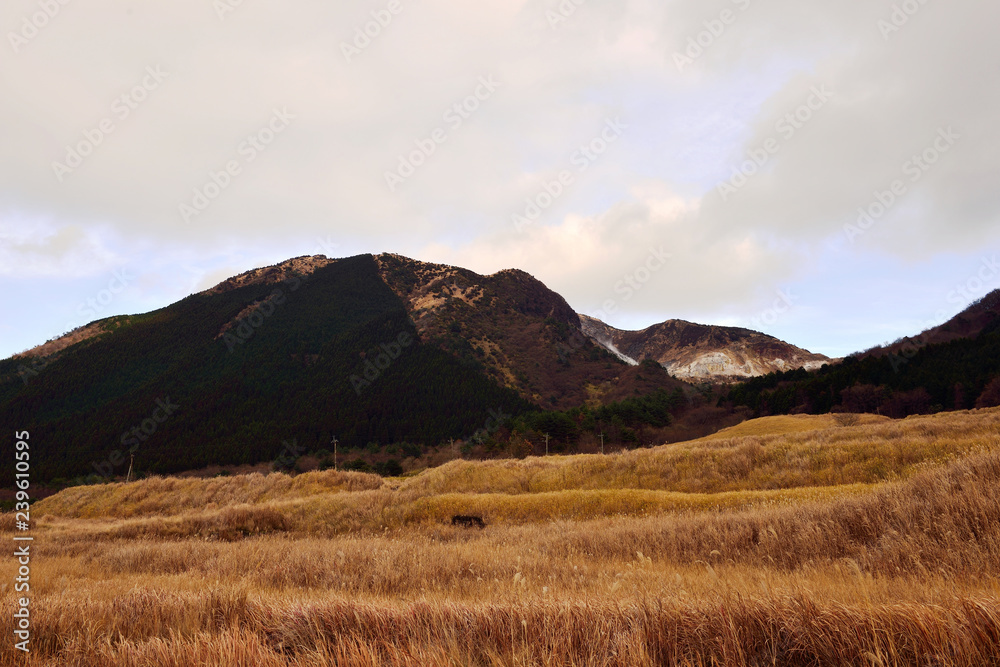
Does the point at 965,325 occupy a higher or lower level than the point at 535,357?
lower

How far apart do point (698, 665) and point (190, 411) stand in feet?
504

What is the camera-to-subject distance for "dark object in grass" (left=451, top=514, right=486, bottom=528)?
16891mm

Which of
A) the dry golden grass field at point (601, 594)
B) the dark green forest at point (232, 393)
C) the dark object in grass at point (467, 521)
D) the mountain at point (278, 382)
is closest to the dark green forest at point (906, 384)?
the mountain at point (278, 382)

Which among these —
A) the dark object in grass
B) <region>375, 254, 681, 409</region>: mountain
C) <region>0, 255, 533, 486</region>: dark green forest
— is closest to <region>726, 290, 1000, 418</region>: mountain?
<region>375, 254, 681, 409</region>: mountain

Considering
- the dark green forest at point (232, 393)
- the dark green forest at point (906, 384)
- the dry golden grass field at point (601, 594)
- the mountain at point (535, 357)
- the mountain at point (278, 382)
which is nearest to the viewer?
the dry golden grass field at point (601, 594)

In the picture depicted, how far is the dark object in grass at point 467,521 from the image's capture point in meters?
16.9

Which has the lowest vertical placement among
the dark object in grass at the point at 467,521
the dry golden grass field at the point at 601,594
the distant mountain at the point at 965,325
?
the dark object in grass at the point at 467,521

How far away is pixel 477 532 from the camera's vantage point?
14.0m

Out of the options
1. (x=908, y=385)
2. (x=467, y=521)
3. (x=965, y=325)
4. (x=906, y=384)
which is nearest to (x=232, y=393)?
(x=467, y=521)

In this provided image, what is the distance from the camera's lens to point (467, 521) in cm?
Answer: 1778

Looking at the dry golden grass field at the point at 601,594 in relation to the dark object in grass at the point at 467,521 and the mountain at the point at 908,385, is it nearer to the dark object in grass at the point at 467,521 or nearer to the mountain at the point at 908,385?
the dark object in grass at the point at 467,521

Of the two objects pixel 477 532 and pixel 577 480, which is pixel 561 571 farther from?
pixel 577 480

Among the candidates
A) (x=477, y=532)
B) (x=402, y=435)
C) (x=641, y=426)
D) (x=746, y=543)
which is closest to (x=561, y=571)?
(x=746, y=543)

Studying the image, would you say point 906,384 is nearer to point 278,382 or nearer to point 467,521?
point 467,521
